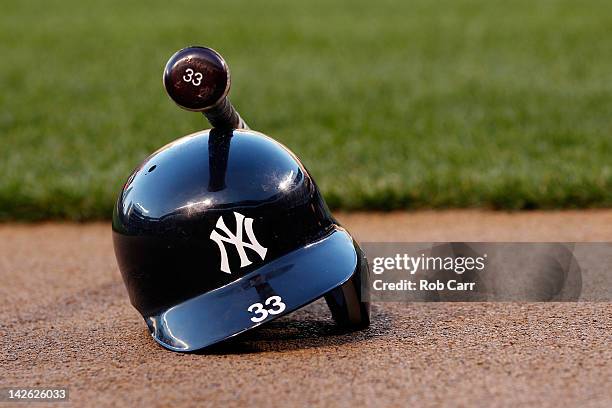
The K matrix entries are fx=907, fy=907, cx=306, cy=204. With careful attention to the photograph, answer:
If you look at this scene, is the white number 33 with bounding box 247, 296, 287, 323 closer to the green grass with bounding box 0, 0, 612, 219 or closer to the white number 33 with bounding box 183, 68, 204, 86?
the white number 33 with bounding box 183, 68, 204, 86

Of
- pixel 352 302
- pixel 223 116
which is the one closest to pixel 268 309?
pixel 352 302

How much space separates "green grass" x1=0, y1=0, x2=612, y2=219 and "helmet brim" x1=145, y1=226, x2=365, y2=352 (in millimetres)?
2649

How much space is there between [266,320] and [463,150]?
13.1ft

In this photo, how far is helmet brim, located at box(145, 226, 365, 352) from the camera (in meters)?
3.06

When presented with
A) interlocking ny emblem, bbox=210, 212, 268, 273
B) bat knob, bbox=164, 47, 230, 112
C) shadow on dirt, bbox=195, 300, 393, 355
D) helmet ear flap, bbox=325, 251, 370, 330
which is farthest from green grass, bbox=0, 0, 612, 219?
bat knob, bbox=164, 47, 230, 112

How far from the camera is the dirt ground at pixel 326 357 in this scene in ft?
8.87

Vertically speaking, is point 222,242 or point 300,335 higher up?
point 222,242

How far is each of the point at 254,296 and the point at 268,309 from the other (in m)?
0.08

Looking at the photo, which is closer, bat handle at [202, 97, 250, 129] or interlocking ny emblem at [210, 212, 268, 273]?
interlocking ny emblem at [210, 212, 268, 273]

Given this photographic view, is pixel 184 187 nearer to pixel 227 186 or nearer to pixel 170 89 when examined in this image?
pixel 227 186

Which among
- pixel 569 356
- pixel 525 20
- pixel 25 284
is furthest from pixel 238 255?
pixel 525 20

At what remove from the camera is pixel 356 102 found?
28.2 ft

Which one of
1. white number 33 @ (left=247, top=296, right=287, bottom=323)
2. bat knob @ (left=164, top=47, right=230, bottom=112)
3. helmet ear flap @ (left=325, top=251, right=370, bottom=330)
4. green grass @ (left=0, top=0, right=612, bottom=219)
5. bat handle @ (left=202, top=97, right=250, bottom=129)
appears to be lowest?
green grass @ (left=0, top=0, right=612, bottom=219)

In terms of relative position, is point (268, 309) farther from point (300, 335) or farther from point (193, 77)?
point (193, 77)
